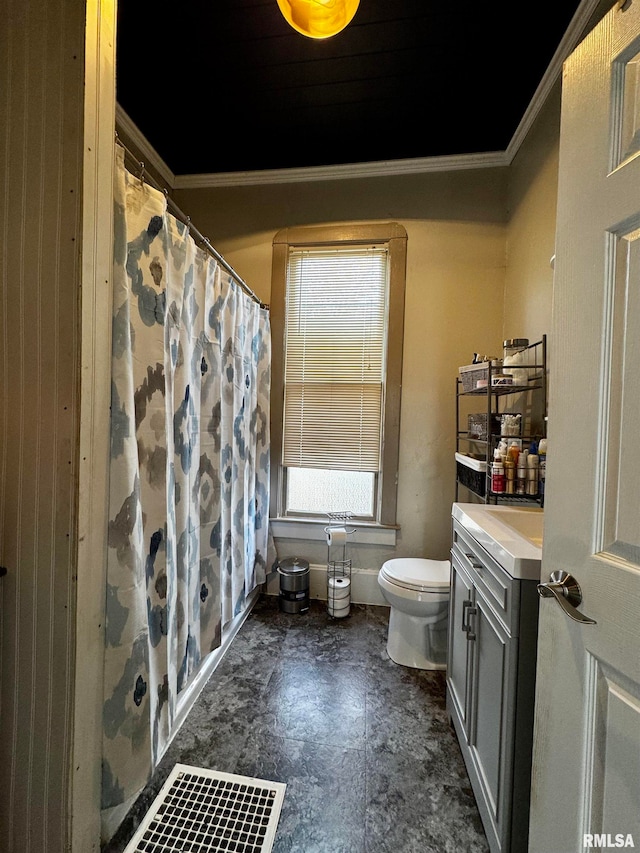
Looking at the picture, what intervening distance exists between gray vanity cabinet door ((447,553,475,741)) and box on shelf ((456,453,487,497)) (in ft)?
1.43

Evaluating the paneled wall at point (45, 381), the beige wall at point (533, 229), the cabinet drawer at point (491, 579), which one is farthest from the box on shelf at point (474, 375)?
the paneled wall at point (45, 381)

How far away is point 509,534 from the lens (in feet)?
3.67

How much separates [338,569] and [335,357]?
1409mm

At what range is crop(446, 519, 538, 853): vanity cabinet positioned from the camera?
92cm

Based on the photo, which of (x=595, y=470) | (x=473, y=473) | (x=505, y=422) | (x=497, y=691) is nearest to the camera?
(x=595, y=470)

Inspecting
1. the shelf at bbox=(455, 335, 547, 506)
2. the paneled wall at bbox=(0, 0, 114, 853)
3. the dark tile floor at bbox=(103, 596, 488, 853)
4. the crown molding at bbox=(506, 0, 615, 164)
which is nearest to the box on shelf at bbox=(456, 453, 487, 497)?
the shelf at bbox=(455, 335, 547, 506)

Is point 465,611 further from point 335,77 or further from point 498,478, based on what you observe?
point 335,77

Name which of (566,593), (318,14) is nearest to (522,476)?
(566,593)

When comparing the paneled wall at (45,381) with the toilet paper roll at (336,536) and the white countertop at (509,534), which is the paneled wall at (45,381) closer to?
the white countertop at (509,534)

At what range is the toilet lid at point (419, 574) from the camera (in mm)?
1798

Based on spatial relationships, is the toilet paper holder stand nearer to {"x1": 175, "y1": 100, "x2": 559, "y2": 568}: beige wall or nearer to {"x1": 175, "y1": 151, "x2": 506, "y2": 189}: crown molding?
{"x1": 175, "y1": 100, "x2": 559, "y2": 568}: beige wall

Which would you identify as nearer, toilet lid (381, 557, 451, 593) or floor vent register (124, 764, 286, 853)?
floor vent register (124, 764, 286, 853)

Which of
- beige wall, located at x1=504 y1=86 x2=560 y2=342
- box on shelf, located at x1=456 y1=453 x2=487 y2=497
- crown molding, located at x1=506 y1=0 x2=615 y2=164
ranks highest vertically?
crown molding, located at x1=506 y1=0 x2=615 y2=164

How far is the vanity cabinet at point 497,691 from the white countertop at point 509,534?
3cm
